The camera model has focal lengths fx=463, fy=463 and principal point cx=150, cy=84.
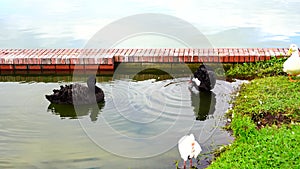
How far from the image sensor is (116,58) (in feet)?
28.7

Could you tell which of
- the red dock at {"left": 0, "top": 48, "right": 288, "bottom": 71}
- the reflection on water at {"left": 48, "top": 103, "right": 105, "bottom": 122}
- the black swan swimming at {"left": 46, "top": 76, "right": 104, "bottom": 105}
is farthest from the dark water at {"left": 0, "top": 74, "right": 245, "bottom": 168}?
the red dock at {"left": 0, "top": 48, "right": 288, "bottom": 71}

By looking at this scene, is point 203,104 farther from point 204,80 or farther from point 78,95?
point 78,95

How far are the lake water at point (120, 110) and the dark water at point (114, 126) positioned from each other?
11mm

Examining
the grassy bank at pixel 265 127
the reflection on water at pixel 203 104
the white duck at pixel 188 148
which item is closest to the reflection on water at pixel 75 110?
the reflection on water at pixel 203 104

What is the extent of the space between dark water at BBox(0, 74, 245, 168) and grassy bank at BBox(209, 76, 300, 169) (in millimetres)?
239

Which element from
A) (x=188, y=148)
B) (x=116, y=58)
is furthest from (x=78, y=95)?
(x=188, y=148)

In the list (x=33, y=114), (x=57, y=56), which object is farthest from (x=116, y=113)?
(x=57, y=56)

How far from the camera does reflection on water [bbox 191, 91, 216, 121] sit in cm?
633

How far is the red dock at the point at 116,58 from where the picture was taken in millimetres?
8562

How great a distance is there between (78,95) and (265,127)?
2.74 m

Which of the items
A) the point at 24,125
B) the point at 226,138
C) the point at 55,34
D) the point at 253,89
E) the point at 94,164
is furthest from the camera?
the point at 55,34

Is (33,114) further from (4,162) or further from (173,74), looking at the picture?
(173,74)

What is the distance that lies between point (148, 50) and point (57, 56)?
5.88ft

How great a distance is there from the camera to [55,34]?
11953 mm
